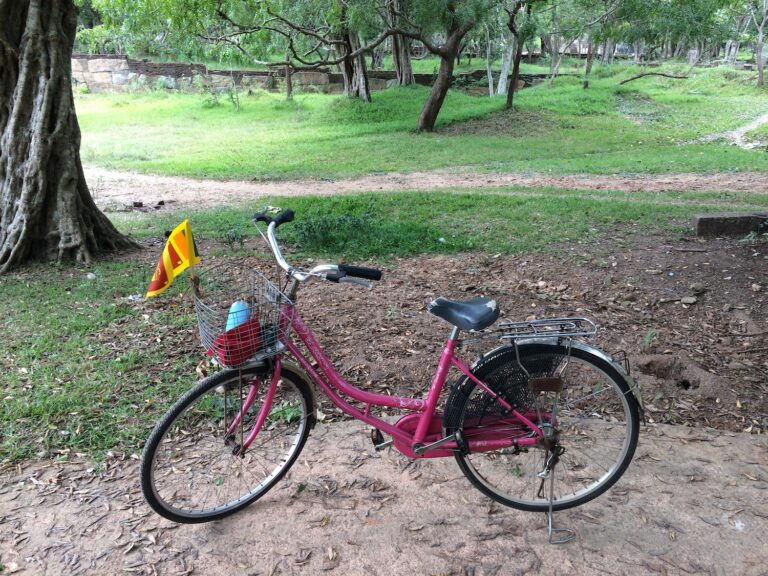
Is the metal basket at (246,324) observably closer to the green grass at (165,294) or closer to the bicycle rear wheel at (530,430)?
the bicycle rear wheel at (530,430)

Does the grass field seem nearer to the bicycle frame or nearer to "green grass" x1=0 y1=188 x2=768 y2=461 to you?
"green grass" x1=0 y1=188 x2=768 y2=461

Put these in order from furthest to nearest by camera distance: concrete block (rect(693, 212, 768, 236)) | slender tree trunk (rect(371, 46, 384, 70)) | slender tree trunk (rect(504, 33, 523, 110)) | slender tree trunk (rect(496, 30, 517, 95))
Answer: slender tree trunk (rect(371, 46, 384, 70)) < slender tree trunk (rect(496, 30, 517, 95)) < slender tree trunk (rect(504, 33, 523, 110)) < concrete block (rect(693, 212, 768, 236))

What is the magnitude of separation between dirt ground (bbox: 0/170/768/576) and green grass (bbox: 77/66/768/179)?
8557mm

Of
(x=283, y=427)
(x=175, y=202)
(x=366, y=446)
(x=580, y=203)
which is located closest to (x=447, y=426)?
(x=366, y=446)

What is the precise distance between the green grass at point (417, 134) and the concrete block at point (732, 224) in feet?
18.6

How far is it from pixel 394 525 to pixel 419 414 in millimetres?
508

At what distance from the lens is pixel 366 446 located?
3.30 meters

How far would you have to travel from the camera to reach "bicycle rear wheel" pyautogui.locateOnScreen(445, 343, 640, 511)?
256 centimetres

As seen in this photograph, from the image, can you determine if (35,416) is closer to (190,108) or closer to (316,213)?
(316,213)

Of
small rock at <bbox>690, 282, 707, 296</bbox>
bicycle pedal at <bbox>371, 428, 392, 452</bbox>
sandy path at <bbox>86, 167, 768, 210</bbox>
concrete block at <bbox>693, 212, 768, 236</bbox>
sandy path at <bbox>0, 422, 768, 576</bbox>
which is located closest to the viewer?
sandy path at <bbox>0, 422, 768, 576</bbox>

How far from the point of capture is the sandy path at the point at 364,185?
10.0 metres

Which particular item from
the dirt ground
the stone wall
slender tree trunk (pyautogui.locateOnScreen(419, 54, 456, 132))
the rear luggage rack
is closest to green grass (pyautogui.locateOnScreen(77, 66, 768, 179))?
slender tree trunk (pyautogui.locateOnScreen(419, 54, 456, 132))

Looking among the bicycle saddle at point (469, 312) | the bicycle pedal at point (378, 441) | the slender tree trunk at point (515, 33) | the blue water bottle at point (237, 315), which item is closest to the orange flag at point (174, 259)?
the blue water bottle at point (237, 315)

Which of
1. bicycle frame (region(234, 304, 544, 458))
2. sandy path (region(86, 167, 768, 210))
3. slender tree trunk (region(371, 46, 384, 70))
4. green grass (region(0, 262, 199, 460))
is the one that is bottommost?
sandy path (region(86, 167, 768, 210))
